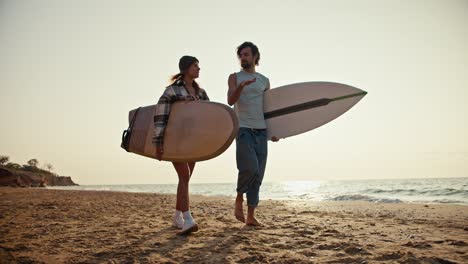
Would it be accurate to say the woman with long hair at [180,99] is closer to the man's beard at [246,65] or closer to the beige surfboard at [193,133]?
the beige surfboard at [193,133]

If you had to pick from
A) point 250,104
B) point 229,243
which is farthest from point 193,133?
point 229,243

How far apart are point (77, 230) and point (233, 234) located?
141cm

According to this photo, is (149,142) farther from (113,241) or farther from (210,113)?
(113,241)

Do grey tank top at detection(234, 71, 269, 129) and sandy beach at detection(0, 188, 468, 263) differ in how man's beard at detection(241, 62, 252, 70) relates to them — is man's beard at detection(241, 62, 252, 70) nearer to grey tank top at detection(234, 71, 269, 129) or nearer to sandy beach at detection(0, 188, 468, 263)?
grey tank top at detection(234, 71, 269, 129)

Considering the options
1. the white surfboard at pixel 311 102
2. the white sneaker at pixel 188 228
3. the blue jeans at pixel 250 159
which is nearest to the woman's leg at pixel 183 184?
the white sneaker at pixel 188 228

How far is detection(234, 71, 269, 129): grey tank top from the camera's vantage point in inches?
130

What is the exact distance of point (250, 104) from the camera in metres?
3.34

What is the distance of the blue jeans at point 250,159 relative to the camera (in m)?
3.15

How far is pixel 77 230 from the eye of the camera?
286 cm

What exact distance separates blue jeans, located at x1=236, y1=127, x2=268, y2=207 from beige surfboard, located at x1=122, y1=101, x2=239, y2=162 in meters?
0.30

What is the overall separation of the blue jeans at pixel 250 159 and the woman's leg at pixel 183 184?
53 centimetres

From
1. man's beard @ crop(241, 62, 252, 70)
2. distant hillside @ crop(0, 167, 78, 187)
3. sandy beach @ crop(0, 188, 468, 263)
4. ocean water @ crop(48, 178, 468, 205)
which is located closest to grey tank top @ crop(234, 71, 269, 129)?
man's beard @ crop(241, 62, 252, 70)

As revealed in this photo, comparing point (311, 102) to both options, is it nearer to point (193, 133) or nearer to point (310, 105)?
point (310, 105)

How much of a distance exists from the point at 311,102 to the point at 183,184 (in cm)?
245
